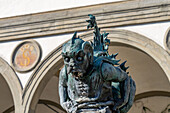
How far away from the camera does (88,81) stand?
2.27 meters

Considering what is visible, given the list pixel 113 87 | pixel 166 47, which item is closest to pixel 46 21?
pixel 166 47

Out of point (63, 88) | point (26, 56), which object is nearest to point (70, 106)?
point (63, 88)

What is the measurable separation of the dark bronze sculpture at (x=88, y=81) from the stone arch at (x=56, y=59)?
6.03 m

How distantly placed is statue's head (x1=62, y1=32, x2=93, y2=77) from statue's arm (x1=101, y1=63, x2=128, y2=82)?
0.38ft

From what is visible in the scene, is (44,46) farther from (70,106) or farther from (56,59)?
(70,106)

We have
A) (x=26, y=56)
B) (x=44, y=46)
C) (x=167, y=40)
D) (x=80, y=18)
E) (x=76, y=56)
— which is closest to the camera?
(x=76, y=56)

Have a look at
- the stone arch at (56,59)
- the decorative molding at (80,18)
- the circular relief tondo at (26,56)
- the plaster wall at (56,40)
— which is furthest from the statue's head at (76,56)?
the circular relief tondo at (26,56)

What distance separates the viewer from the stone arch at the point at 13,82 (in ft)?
30.0

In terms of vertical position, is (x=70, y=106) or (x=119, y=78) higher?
(x=119, y=78)

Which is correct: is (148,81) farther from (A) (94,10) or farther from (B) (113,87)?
(B) (113,87)

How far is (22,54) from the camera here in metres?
9.65

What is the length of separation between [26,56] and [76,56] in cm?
753

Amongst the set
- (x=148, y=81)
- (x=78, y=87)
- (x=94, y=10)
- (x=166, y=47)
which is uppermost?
(x=94, y=10)

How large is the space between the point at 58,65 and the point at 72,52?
23.0ft
